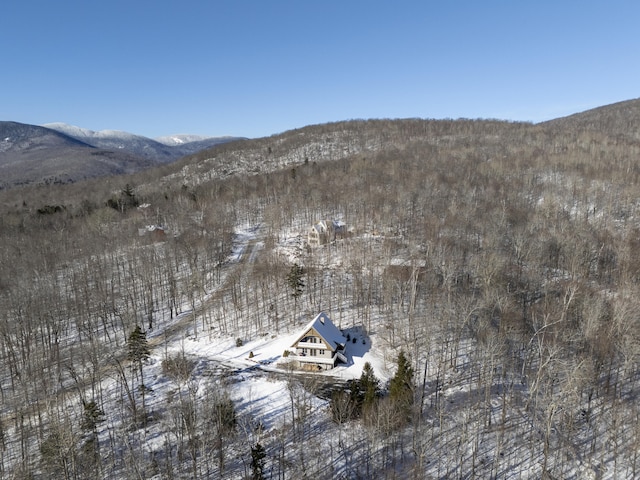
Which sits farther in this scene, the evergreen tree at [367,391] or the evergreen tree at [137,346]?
the evergreen tree at [137,346]

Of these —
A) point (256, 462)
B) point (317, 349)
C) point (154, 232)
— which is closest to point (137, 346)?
point (317, 349)

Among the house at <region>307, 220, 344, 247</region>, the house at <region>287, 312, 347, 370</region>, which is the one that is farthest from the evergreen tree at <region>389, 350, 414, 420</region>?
the house at <region>307, 220, 344, 247</region>

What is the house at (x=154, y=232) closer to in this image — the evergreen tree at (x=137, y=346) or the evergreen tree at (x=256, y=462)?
the evergreen tree at (x=137, y=346)

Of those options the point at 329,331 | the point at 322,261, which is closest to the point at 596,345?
the point at 329,331

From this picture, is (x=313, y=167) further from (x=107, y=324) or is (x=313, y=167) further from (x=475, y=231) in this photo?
(x=107, y=324)

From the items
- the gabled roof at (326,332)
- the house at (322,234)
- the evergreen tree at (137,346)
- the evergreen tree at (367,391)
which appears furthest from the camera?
the house at (322,234)

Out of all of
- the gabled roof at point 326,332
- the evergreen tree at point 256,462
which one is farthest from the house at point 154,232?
the evergreen tree at point 256,462

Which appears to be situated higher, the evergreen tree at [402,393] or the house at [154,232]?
the house at [154,232]

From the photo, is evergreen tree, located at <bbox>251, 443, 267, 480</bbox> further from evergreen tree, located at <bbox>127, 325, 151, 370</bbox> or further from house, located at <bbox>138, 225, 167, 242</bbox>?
house, located at <bbox>138, 225, 167, 242</bbox>

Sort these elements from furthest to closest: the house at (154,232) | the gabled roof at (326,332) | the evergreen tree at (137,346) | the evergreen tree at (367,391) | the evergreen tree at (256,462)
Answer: the house at (154,232) → the gabled roof at (326,332) → the evergreen tree at (137,346) → the evergreen tree at (367,391) → the evergreen tree at (256,462)

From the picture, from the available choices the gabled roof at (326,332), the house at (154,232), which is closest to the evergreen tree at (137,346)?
the gabled roof at (326,332)
